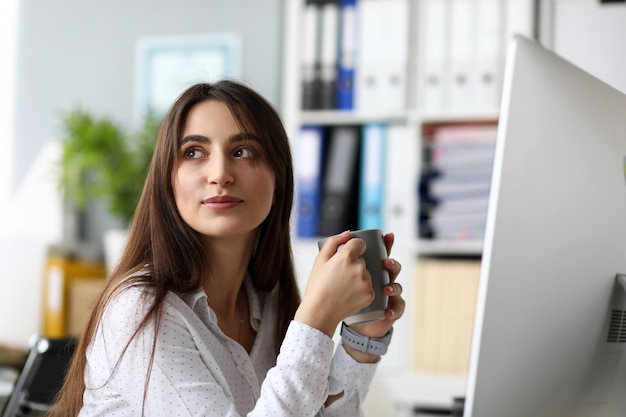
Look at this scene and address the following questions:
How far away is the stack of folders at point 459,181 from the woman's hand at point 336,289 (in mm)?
1705

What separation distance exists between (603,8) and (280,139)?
2.74ft

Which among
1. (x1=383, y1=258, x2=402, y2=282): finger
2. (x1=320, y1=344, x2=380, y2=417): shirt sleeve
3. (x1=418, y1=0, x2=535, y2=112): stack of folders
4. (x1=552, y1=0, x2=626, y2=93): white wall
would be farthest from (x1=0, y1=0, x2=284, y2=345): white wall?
(x1=383, y1=258, x2=402, y2=282): finger

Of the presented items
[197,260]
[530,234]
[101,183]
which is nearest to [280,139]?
[197,260]

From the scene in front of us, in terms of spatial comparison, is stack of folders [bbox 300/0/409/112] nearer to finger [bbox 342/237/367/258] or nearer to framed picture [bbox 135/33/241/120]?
framed picture [bbox 135/33/241/120]

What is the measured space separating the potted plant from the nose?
1988 mm

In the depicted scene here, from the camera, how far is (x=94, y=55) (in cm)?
342

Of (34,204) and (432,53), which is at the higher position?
(432,53)

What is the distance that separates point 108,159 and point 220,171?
218cm

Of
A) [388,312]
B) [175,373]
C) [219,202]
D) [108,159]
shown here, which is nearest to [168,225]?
[219,202]

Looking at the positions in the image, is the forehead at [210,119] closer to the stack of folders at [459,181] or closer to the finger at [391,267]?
the finger at [391,267]

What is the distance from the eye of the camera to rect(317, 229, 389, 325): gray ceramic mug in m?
0.97

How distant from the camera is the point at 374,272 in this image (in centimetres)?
97

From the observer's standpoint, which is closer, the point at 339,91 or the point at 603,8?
the point at 603,8

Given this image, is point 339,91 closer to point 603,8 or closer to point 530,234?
point 603,8
